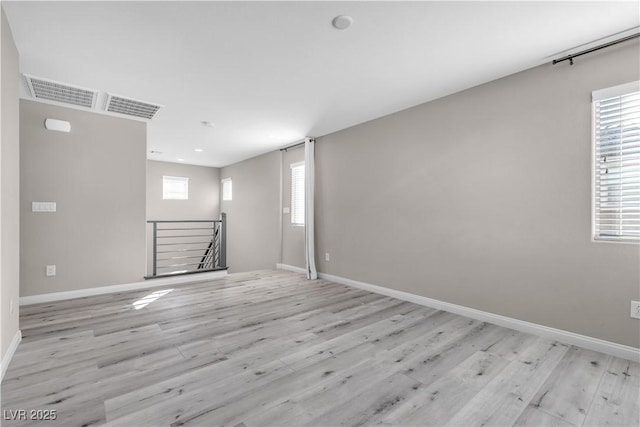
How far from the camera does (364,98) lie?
3582 millimetres

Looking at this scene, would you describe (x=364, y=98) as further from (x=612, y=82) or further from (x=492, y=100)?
(x=612, y=82)

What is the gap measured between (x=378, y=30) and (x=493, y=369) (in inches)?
107

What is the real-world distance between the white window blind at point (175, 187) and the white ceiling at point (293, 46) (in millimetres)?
4568

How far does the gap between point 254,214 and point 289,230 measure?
1.45 m

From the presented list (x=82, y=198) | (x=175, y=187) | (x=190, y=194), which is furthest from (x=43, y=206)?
(x=190, y=194)

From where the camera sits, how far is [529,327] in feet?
9.14

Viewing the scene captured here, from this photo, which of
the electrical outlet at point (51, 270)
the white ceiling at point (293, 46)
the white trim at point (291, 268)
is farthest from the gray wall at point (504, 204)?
the electrical outlet at point (51, 270)

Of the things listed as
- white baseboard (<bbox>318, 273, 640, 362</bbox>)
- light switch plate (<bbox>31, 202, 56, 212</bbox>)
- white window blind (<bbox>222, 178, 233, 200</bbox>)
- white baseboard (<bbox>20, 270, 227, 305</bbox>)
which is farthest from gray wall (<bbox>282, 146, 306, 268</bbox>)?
light switch plate (<bbox>31, 202, 56, 212</bbox>)

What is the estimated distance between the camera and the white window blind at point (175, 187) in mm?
7800

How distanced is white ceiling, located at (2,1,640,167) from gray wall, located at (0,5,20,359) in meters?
0.32

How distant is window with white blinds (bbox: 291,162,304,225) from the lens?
5.76 metres

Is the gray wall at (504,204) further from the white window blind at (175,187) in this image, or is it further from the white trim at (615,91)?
the white window blind at (175,187)

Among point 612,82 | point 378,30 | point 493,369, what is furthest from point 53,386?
point 612,82

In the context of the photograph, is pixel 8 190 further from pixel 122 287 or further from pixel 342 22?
pixel 342 22
